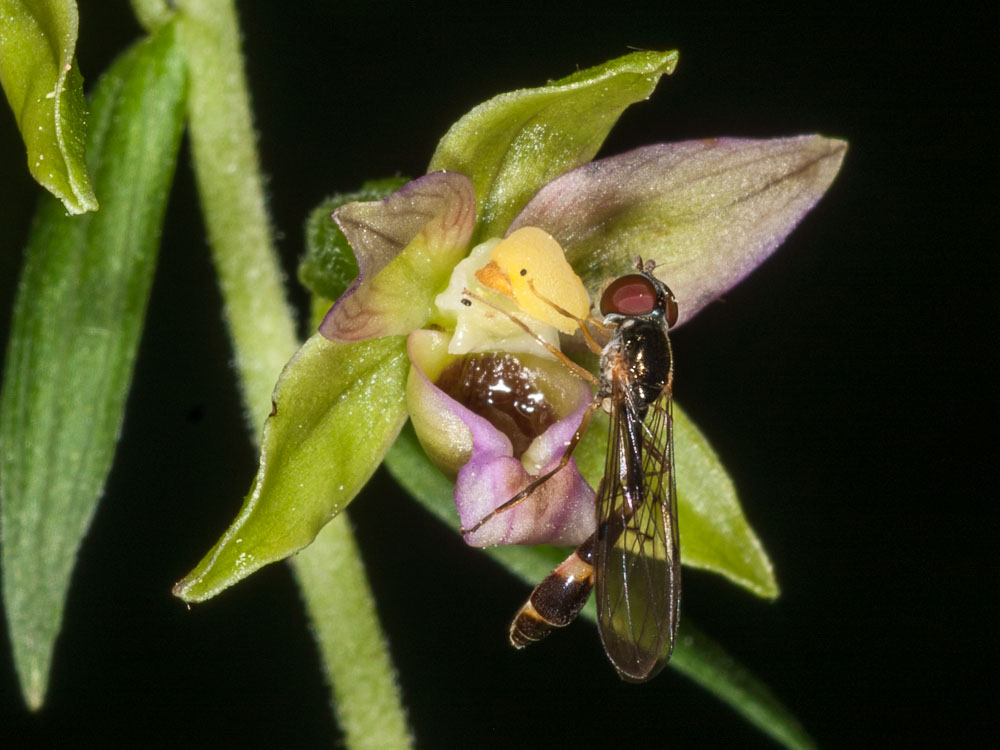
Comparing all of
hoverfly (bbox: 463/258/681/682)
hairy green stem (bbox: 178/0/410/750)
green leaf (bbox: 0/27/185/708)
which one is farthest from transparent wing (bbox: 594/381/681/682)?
green leaf (bbox: 0/27/185/708)

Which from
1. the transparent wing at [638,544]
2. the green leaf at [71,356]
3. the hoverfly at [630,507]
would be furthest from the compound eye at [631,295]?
the green leaf at [71,356]

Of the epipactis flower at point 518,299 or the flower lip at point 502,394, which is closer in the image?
the epipactis flower at point 518,299

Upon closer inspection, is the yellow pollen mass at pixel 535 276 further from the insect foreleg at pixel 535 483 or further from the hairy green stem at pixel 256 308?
the hairy green stem at pixel 256 308

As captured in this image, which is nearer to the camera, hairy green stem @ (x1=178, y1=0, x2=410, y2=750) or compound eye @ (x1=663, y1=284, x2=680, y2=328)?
compound eye @ (x1=663, y1=284, x2=680, y2=328)

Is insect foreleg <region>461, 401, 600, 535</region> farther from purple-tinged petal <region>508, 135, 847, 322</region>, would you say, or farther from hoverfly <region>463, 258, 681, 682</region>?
purple-tinged petal <region>508, 135, 847, 322</region>

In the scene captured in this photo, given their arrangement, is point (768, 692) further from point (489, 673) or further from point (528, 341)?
point (489, 673)

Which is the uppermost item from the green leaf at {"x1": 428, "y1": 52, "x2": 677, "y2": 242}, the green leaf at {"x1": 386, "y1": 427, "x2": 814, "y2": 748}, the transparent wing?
the green leaf at {"x1": 428, "y1": 52, "x2": 677, "y2": 242}

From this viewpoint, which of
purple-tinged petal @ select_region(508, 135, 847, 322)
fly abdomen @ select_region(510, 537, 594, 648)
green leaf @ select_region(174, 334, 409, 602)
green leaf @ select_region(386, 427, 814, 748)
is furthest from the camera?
green leaf @ select_region(386, 427, 814, 748)

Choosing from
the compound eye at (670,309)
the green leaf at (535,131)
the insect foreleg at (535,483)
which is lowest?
Answer: the insect foreleg at (535,483)
